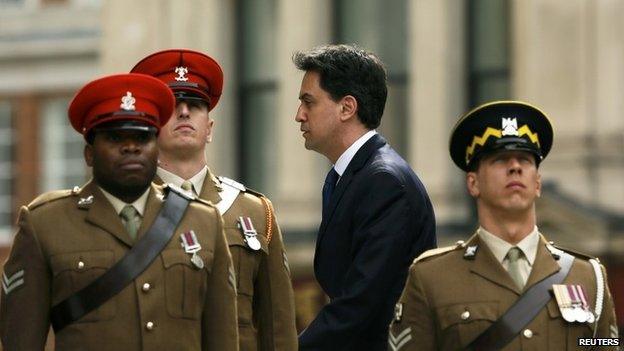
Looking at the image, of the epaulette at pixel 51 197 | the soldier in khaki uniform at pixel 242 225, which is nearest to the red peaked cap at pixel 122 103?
the epaulette at pixel 51 197

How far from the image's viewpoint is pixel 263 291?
9.31m

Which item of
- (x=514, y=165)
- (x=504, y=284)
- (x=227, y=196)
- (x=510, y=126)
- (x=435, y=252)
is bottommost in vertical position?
(x=504, y=284)

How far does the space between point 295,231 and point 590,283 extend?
743 inches

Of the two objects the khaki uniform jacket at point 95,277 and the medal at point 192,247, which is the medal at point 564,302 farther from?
the medal at point 192,247

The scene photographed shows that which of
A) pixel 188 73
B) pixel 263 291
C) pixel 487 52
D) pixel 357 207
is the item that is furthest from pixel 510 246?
pixel 487 52

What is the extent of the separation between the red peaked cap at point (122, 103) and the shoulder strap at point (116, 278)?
0.36 metres

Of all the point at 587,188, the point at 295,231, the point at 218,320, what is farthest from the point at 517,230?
the point at 295,231

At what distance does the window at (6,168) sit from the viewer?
33.2 meters

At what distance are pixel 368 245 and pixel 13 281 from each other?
5.24 feet

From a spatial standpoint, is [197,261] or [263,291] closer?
[197,261]

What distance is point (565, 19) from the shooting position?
24.7 m

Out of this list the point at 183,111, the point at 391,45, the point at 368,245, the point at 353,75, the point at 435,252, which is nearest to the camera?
the point at 435,252

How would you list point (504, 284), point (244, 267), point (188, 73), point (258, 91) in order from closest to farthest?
point (504, 284) → point (244, 267) → point (188, 73) → point (258, 91)
